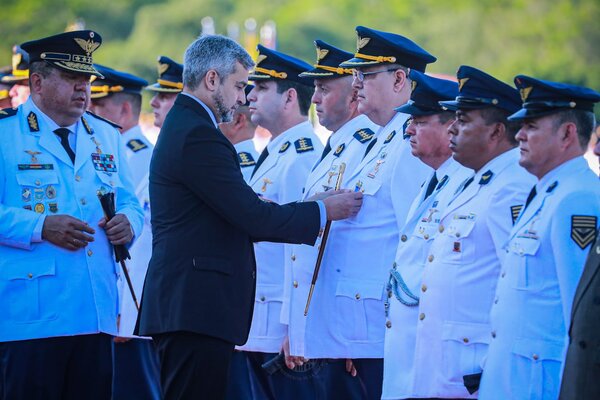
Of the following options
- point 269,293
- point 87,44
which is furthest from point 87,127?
point 269,293

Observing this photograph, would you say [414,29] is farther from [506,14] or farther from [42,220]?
[42,220]

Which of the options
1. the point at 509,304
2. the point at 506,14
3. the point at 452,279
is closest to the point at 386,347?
the point at 452,279

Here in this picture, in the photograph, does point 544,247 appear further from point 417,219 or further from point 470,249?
point 417,219

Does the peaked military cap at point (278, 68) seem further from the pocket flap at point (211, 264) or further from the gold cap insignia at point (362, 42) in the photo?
the pocket flap at point (211, 264)

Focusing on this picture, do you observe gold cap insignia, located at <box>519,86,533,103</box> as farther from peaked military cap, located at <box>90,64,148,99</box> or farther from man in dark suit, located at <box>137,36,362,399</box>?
peaked military cap, located at <box>90,64,148,99</box>

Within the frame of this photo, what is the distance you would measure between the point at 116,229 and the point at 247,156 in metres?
1.98

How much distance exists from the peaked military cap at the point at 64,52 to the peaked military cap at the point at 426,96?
1.83 meters

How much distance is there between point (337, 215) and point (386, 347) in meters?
0.77

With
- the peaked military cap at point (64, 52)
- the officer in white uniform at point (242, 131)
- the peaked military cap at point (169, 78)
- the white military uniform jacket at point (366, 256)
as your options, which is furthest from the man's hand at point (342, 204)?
the peaked military cap at point (169, 78)

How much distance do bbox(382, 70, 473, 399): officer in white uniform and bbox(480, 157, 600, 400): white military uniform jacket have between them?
27.5 inches

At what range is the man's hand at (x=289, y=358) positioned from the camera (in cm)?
679

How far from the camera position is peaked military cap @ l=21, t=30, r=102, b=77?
6.48 m

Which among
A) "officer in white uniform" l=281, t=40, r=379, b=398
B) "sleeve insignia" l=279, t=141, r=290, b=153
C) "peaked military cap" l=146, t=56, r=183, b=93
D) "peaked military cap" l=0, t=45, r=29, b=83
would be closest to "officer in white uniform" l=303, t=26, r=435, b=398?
"officer in white uniform" l=281, t=40, r=379, b=398

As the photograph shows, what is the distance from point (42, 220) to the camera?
6.19 meters
